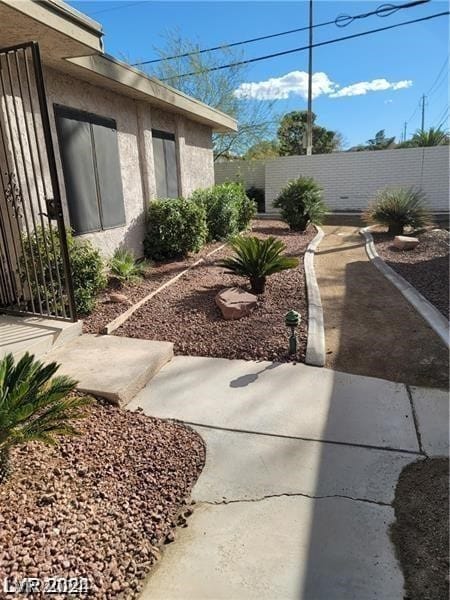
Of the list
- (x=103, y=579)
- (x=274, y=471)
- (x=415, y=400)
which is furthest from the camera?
(x=415, y=400)

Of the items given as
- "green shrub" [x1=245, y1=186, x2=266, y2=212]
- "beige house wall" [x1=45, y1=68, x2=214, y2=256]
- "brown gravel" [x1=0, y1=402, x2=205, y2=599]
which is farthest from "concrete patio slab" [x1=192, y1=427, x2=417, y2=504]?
"green shrub" [x1=245, y1=186, x2=266, y2=212]

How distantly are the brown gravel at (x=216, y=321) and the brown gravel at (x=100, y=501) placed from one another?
1356 millimetres

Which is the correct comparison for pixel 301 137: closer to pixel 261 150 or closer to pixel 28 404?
pixel 261 150

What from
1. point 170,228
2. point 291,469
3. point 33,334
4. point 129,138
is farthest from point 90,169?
point 291,469

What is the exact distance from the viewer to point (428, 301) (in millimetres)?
5207

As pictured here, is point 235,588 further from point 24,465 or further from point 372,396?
point 372,396

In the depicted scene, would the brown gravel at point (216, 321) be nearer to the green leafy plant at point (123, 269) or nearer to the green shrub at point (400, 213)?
the green leafy plant at point (123, 269)

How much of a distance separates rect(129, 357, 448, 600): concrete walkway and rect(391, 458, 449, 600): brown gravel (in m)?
0.06

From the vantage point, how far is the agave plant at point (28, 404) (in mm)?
1956

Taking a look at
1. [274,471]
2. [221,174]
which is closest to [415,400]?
[274,471]

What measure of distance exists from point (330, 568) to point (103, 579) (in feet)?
3.21

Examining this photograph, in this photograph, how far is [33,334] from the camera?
3.93 metres

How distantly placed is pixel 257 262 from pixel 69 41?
3.19 m

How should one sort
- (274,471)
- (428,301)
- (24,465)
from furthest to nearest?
1. (428,301)
2. (274,471)
3. (24,465)
